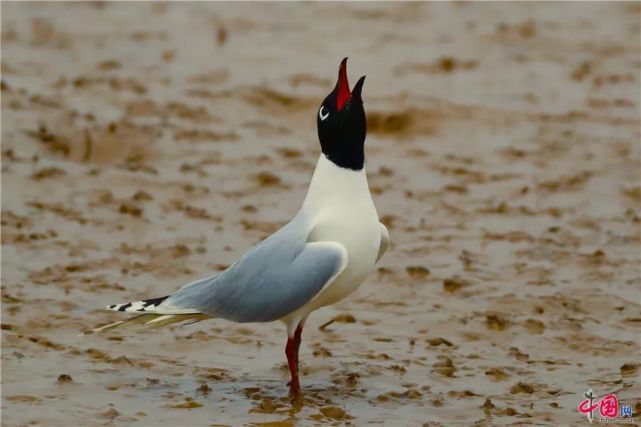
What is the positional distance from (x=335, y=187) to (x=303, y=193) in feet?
11.4

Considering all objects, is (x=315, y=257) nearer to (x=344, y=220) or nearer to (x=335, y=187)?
(x=344, y=220)

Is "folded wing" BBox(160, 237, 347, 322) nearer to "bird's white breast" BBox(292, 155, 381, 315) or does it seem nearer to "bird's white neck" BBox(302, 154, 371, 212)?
"bird's white breast" BBox(292, 155, 381, 315)

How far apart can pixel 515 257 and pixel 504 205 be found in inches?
39.7

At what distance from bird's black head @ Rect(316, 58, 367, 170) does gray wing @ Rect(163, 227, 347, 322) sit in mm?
397

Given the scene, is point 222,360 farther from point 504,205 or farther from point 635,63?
point 635,63

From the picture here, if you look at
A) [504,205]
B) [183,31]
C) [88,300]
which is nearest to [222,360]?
[88,300]

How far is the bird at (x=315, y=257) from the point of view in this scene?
6.01m

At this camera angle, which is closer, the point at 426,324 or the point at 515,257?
the point at 426,324

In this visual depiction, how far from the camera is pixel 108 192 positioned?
362 inches

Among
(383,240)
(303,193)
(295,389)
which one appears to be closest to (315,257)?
(383,240)

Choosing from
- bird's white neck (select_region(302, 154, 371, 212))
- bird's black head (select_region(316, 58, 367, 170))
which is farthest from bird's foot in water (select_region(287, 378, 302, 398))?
bird's black head (select_region(316, 58, 367, 170))

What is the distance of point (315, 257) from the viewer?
5969mm

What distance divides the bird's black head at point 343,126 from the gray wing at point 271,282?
1.30ft

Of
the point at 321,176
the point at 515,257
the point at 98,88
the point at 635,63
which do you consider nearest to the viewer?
the point at 321,176
